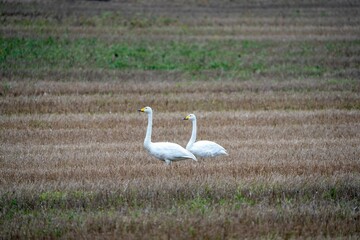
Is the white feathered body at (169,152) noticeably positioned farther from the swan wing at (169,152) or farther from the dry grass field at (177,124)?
the dry grass field at (177,124)

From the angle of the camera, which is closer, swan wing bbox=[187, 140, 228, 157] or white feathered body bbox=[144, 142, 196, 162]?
white feathered body bbox=[144, 142, 196, 162]

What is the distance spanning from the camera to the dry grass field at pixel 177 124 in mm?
9148

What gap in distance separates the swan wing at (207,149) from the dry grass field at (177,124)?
20cm

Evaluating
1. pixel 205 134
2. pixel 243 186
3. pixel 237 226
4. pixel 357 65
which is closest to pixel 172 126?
pixel 205 134

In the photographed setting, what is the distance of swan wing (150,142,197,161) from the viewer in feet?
41.1

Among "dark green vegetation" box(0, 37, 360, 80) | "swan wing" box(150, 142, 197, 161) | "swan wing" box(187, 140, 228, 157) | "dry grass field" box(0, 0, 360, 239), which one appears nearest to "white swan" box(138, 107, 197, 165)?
"swan wing" box(150, 142, 197, 161)

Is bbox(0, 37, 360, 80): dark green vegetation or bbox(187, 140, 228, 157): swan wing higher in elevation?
bbox(0, 37, 360, 80): dark green vegetation

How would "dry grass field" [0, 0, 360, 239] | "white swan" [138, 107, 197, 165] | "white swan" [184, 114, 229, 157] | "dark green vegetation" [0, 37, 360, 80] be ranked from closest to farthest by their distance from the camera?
"dry grass field" [0, 0, 360, 239] < "white swan" [138, 107, 197, 165] < "white swan" [184, 114, 229, 157] < "dark green vegetation" [0, 37, 360, 80]

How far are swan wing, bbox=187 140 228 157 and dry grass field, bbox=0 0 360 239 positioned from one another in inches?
8.0

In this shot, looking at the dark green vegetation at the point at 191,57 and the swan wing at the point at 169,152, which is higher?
the dark green vegetation at the point at 191,57

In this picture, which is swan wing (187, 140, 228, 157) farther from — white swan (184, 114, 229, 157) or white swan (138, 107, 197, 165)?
white swan (138, 107, 197, 165)

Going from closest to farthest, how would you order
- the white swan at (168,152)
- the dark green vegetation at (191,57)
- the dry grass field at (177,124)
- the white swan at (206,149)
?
1. the dry grass field at (177,124)
2. the white swan at (168,152)
3. the white swan at (206,149)
4. the dark green vegetation at (191,57)

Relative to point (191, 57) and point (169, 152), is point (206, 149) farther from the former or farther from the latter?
point (191, 57)

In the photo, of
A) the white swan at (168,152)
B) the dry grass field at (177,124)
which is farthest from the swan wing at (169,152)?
the dry grass field at (177,124)
